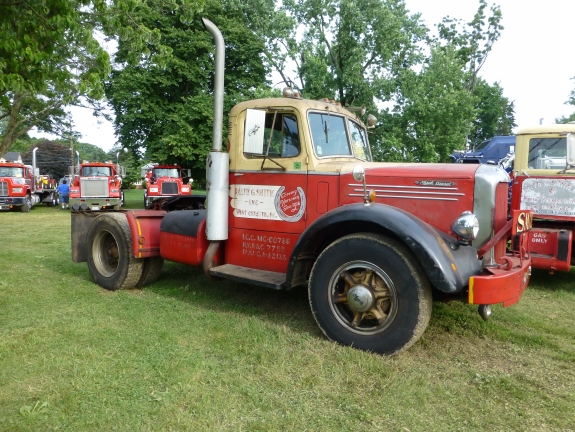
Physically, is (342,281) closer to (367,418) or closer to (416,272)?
(416,272)

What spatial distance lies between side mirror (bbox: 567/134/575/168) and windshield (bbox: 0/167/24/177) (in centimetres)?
2184

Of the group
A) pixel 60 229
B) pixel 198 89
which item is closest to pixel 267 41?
pixel 198 89

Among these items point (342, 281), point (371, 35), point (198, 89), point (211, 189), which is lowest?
point (342, 281)

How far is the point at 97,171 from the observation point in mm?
19844

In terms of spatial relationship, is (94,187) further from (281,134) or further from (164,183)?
(281,134)

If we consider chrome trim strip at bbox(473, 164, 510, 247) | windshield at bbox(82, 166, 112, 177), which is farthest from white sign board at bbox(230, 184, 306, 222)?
windshield at bbox(82, 166, 112, 177)

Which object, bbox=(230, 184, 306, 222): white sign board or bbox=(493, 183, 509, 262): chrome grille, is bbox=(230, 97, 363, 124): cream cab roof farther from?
bbox=(493, 183, 509, 262): chrome grille

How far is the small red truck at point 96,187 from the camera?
18.9m

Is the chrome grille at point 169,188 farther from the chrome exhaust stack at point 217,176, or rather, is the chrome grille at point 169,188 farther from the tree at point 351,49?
the chrome exhaust stack at point 217,176

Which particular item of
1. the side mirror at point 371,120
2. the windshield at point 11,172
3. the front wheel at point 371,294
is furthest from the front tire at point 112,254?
the windshield at point 11,172

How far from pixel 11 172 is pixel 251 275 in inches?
802

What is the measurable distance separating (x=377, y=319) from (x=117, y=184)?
Result: 60.7 ft

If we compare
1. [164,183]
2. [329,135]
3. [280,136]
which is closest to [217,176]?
[280,136]

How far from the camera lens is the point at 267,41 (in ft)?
71.7
